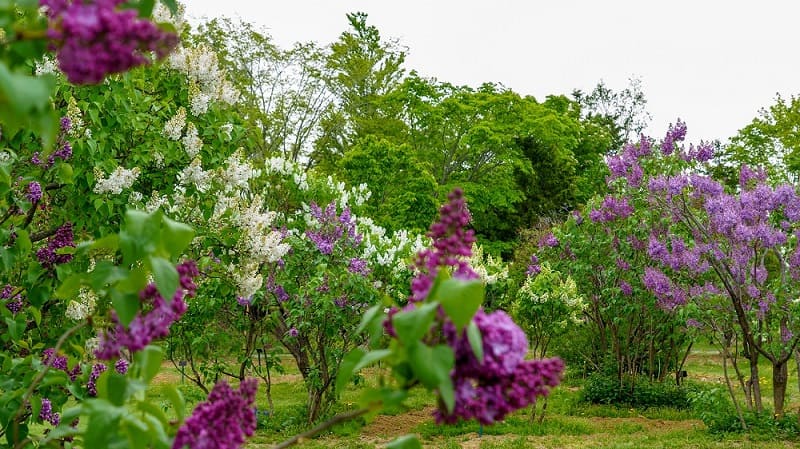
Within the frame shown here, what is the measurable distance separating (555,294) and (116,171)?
22.4 ft

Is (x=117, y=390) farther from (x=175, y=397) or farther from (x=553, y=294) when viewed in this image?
(x=553, y=294)

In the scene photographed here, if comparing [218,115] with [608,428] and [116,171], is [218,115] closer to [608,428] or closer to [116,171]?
[116,171]

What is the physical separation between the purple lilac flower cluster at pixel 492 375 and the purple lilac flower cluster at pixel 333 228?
8091 mm

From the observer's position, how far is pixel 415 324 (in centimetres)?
92

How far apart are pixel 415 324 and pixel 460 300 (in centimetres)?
6

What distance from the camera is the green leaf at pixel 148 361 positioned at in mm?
1114

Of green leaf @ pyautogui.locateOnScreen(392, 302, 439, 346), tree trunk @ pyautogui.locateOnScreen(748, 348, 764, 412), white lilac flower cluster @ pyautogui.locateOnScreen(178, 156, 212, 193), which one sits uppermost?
white lilac flower cluster @ pyautogui.locateOnScreen(178, 156, 212, 193)

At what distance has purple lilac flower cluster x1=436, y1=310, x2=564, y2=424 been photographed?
0.97 m

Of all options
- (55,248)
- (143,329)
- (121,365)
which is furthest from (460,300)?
(55,248)

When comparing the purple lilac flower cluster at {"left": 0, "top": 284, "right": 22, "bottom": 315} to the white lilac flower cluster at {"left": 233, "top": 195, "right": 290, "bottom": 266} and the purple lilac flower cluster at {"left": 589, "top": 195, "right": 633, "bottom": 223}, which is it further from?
the purple lilac flower cluster at {"left": 589, "top": 195, "right": 633, "bottom": 223}

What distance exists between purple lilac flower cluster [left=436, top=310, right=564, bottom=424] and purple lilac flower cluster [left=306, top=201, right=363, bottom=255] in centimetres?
809

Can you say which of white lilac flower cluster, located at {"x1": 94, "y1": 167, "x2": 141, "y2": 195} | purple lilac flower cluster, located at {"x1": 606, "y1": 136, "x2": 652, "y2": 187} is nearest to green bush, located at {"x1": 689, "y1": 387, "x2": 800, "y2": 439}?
purple lilac flower cluster, located at {"x1": 606, "y1": 136, "x2": 652, "y2": 187}

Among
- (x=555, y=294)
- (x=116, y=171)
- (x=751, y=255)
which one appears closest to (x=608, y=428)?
(x=555, y=294)

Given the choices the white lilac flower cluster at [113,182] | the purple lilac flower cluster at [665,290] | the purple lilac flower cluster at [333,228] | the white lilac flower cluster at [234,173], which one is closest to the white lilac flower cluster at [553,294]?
the purple lilac flower cluster at [665,290]
